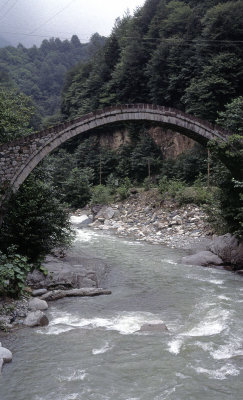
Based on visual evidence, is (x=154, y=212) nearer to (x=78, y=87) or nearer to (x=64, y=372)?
(x=64, y=372)

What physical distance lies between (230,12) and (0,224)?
1065 inches

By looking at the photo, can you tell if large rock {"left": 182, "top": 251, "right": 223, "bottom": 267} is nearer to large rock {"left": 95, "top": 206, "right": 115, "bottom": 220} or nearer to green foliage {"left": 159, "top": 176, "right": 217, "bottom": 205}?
green foliage {"left": 159, "top": 176, "right": 217, "bottom": 205}

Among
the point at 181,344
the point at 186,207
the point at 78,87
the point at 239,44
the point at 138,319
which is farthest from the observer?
the point at 78,87

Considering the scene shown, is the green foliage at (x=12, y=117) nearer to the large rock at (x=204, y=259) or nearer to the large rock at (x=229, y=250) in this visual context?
the large rock at (x=204, y=259)

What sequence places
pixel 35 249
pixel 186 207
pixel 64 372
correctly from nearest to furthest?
pixel 64 372
pixel 35 249
pixel 186 207

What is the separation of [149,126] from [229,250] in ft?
92.9

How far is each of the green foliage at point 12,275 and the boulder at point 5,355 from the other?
236 cm

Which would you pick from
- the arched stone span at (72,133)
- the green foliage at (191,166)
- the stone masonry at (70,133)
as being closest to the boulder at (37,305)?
the stone masonry at (70,133)

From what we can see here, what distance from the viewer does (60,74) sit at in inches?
4023

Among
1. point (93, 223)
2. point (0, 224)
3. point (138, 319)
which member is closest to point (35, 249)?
point (0, 224)

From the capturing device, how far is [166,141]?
121ft

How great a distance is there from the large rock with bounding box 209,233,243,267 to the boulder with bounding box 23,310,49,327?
7.21 m

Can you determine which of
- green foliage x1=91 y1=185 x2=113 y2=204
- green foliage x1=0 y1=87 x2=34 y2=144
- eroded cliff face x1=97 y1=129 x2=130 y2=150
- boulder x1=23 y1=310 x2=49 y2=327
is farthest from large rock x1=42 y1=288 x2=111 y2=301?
eroded cliff face x1=97 y1=129 x2=130 y2=150

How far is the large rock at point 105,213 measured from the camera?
2630 cm
